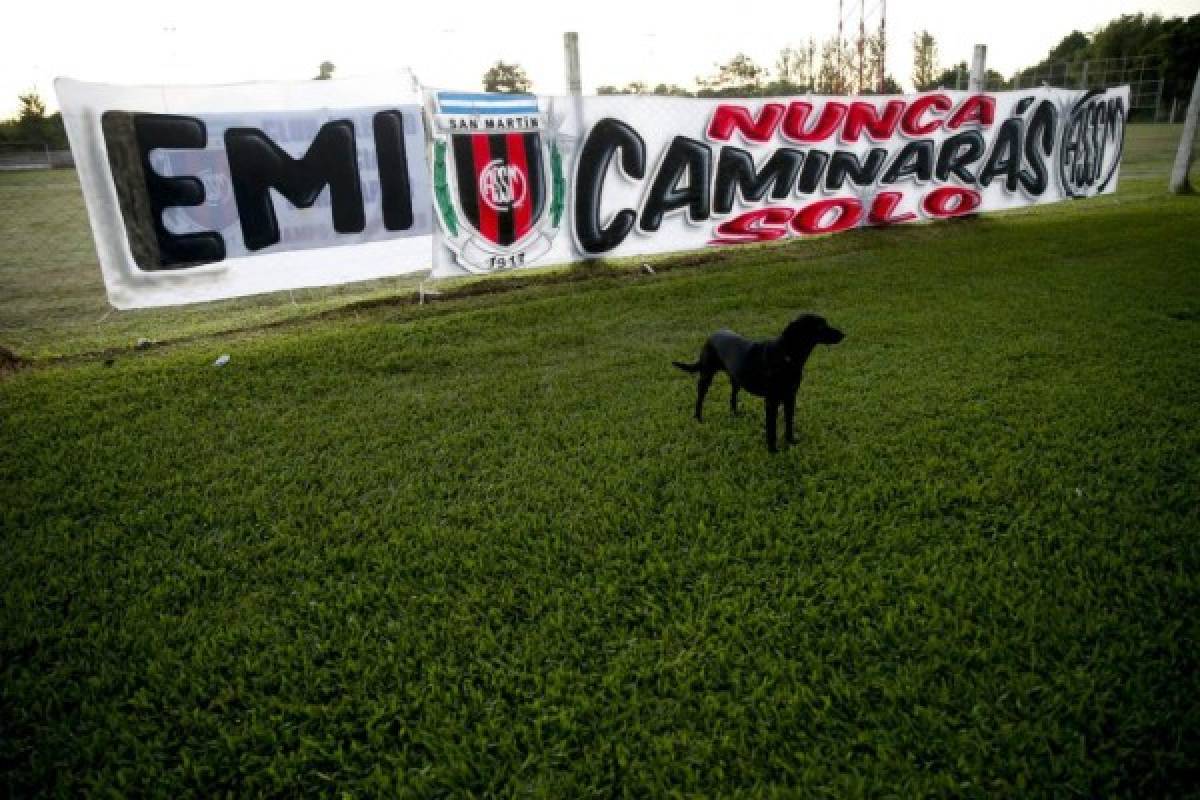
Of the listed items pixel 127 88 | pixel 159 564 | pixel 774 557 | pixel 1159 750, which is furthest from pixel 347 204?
pixel 1159 750

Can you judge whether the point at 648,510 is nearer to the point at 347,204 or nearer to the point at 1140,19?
the point at 347,204

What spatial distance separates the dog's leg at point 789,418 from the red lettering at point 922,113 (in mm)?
7675

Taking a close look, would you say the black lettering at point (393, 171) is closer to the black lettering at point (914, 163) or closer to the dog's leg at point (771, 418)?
the dog's leg at point (771, 418)

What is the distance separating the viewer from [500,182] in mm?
6258

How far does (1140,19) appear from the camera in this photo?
198 feet

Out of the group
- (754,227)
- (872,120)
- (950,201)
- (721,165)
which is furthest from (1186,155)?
(721,165)

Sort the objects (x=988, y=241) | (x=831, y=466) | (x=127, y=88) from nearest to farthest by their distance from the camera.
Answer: (x=831, y=466), (x=127, y=88), (x=988, y=241)

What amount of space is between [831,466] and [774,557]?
78 cm

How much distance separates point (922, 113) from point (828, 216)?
215 centimetres

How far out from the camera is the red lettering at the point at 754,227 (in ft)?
25.7

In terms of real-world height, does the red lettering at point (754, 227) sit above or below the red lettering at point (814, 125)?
below

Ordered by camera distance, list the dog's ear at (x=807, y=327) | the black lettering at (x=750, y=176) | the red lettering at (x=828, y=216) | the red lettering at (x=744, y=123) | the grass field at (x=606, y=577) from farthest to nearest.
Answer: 1. the red lettering at (x=828, y=216)
2. the black lettering at (x=750, y=176)
3. the red lettering at (x=744, y=123)
4. the dog's ear at (x=807, y=327)
5. the grass field at (x=606, y=577)

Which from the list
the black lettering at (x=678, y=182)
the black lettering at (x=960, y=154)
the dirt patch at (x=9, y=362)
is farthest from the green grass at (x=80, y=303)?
the black lettering at (x=960, y=154)

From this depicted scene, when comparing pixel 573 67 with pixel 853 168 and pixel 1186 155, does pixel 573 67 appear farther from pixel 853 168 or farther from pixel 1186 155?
pixel 1186 155
